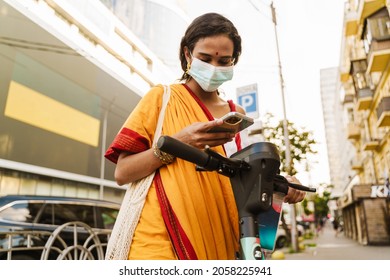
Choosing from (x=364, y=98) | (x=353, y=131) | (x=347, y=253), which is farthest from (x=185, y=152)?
(x=353, y=131)

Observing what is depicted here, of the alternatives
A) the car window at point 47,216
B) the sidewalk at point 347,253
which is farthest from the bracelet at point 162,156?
the car window at point 47,216

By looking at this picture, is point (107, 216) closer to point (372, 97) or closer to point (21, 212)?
point (21, 212)

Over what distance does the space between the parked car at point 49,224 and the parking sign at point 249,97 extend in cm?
182

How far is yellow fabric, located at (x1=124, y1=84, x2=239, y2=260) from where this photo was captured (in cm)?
80

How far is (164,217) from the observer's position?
0.80 meters

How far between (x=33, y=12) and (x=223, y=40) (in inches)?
69.8

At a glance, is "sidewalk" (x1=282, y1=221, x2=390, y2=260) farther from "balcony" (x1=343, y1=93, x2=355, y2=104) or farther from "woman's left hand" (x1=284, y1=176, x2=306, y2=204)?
"balcony" (x1=343, y1=93, x2=355, y2=104)

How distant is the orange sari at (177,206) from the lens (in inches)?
31.2

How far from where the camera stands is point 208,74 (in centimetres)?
95

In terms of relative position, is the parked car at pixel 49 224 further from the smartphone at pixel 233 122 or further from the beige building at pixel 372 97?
the beige building at pixel 372 97

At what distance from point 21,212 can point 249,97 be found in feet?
7.44

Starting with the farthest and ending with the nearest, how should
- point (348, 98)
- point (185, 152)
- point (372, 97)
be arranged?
1. point (348, 98)
2. point (372, 97)
3. point (185, 152)

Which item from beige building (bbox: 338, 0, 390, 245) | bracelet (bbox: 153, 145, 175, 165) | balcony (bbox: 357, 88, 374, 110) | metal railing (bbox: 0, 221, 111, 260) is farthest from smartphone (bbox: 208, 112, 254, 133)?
balcony (bbox: 357, 88, 374, 110)
